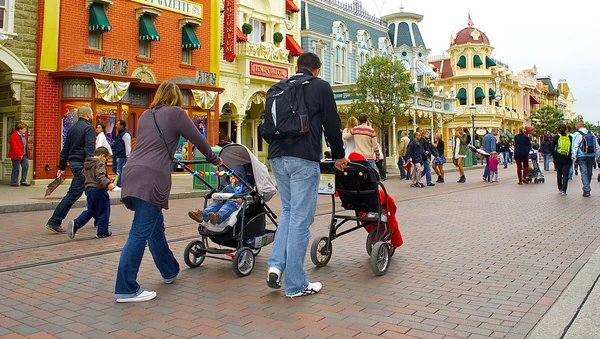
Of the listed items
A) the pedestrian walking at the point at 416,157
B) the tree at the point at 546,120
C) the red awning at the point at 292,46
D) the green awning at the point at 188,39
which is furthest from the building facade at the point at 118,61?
Answer: the tree at the point at 546,120

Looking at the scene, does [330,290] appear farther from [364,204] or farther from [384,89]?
[384,89]

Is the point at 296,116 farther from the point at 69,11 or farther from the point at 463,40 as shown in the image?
the point at 463,40

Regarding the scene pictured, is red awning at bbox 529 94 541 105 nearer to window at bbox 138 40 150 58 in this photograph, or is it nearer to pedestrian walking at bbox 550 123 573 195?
window at bbox 138 40 150 58

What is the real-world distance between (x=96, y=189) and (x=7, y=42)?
11.5m

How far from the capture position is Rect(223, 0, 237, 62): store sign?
2316 cm

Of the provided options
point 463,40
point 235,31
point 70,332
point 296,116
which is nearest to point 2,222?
point 70,332

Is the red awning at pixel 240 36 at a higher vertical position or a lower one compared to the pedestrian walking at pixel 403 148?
higher

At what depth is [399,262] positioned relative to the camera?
577 centimetres

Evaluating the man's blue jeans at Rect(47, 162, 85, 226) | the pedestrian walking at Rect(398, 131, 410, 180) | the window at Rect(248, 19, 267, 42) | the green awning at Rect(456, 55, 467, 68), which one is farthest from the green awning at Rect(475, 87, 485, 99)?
the man's blue jeans at Rect(47, 162, 85, 226)

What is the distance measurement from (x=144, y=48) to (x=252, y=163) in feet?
53.4

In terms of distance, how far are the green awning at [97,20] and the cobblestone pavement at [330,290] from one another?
11513mm

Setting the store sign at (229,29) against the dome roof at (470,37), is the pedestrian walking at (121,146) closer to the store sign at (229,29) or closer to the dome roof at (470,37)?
the store sign at (229,29)

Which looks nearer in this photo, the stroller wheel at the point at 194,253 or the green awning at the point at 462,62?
the stroller wheel at the point at 194,253

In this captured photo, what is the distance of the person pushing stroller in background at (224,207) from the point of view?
5277mm
